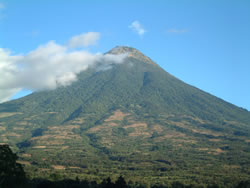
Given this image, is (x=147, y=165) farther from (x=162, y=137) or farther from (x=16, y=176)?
(x=16, y=176)

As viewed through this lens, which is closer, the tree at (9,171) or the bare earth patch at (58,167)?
the tree at (9,171)

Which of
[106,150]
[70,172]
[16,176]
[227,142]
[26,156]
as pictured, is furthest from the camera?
[227,142]

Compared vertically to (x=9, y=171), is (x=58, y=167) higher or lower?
lower

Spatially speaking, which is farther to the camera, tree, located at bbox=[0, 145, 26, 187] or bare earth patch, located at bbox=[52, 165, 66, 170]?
bare earth patch, located at bbox=[52, 165, 66, 170]

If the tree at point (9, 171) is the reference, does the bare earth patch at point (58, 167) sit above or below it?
below

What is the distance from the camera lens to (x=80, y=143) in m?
172

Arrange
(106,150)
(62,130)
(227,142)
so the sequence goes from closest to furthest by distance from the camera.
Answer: (106,150) < (227,142) < (62,130)

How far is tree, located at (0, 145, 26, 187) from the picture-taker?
55200 mm

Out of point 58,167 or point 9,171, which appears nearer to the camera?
point 9,171

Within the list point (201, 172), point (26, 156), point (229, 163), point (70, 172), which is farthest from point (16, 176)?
point (229, 163)

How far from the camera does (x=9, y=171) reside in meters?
56.1

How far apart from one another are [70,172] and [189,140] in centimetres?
8122

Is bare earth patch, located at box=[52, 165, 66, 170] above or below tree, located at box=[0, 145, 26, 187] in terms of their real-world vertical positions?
below

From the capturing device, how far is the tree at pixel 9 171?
55.2 meters
